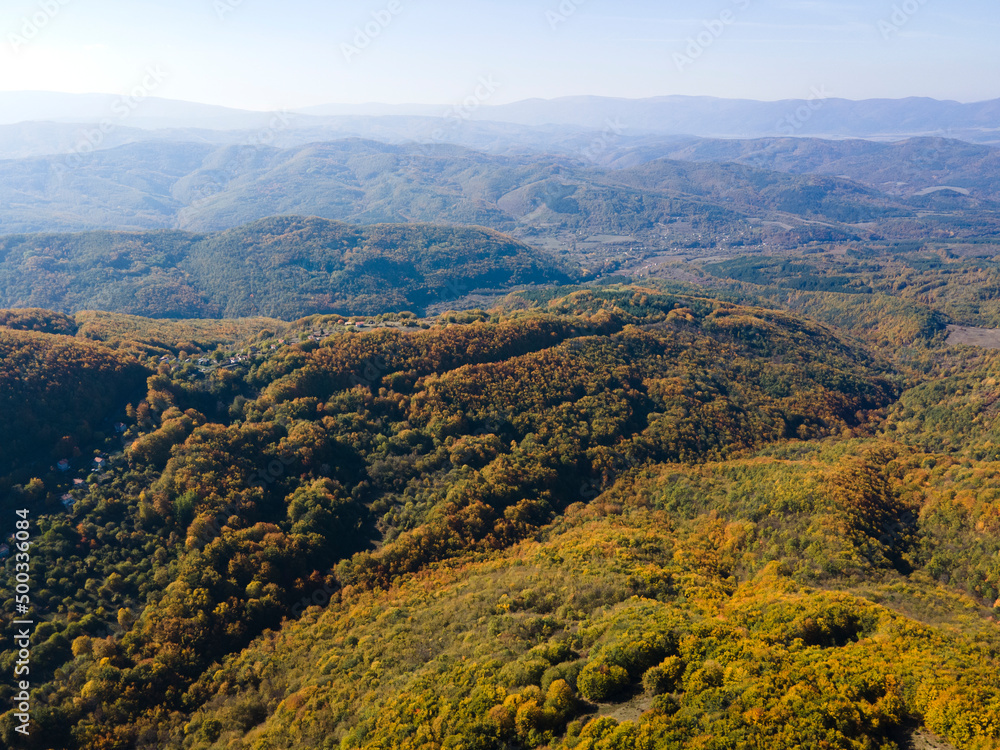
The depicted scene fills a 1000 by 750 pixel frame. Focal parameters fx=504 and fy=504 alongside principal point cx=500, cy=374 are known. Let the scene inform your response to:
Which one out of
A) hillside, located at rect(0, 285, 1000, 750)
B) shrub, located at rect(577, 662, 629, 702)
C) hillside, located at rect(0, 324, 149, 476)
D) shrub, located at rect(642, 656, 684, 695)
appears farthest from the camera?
hillside, located at rect(0, 324, 149, 476)

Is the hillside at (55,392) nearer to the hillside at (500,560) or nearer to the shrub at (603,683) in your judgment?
the hillside at (500,560)

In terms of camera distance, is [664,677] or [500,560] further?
[500,560]

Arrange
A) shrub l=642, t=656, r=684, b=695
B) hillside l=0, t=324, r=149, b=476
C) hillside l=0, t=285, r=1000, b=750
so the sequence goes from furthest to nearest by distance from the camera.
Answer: hillside l=0, t=324, r=149, b=476 < hillside l=0, t=285, r=1000, b=750 < shrub l=642, t=656, r=684, b=695

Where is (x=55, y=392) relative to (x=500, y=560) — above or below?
above

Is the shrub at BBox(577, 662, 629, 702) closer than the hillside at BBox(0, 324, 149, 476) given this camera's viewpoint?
Yes

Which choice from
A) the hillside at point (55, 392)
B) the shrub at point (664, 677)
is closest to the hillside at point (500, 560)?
the shrub at point (664, 677)

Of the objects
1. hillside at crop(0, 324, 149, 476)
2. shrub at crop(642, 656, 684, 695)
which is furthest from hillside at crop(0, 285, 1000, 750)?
hillside at crop(0, 324, 149, 476)

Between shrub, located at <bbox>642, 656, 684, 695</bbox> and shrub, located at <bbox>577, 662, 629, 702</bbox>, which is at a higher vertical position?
shrub, located at <bbox>642, 656, 684, 695</bbox>

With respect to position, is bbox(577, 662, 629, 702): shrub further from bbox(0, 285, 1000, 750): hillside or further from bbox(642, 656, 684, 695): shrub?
bbox(642, 656, 684, 695): shrub

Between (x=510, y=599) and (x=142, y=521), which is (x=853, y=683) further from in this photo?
(x=142, y=521)

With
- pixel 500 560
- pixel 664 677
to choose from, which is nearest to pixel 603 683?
pixel 664 677

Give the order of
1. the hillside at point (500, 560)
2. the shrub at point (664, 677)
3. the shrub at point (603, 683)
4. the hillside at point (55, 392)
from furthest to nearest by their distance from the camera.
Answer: the hillside at point (55, 392), the shrub at point (603, 683), the hillside at point (500, 560), the shrub at point (664, 677)

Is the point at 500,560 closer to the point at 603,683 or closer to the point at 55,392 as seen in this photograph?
the point at 603,683
